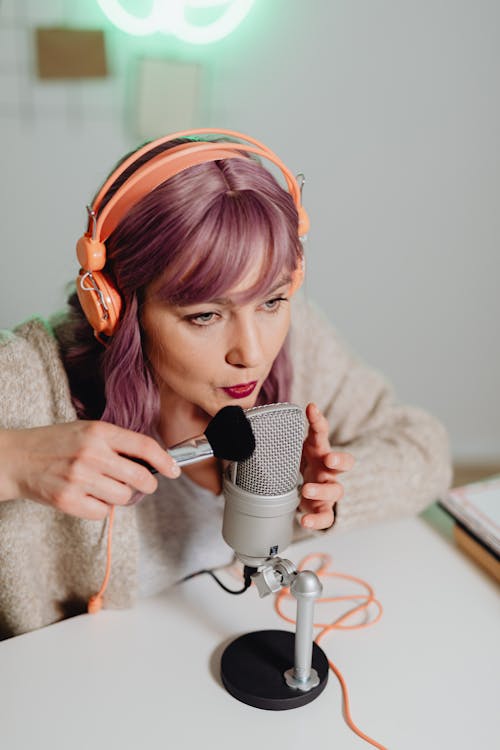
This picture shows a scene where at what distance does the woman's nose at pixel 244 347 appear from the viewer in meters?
0.94

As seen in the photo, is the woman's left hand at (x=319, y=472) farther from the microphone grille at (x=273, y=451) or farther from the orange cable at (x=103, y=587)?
the orange cable at (x=103, y=587)

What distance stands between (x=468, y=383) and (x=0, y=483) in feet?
6.89

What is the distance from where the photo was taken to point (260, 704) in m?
0.85

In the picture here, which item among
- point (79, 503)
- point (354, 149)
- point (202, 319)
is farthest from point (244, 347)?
point (354, 149)

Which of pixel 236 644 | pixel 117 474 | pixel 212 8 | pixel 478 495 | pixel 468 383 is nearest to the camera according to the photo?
pixel 117 474

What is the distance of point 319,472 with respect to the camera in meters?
1.02

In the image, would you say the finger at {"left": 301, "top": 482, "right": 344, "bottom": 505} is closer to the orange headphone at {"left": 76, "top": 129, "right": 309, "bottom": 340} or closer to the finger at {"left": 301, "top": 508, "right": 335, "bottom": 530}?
the finger at {"left": 301, "top": 508, "right": 335, "bottom": 530}

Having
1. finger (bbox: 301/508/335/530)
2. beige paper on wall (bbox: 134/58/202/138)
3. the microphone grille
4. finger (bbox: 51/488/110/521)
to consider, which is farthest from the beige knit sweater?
beige paper on wall (bbox: 134/58/202/138)

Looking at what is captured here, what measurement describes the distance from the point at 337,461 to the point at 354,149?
156 cm

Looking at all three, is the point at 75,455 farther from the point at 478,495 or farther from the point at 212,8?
the point at 212,8

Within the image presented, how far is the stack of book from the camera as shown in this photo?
1.11m

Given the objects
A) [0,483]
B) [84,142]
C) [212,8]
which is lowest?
[0,483]

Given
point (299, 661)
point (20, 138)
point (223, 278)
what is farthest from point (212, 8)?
point (299, 661)

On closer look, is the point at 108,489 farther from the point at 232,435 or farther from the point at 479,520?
the point at 479,520
